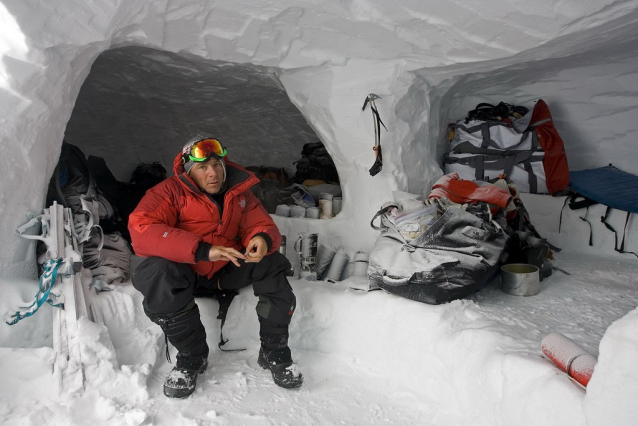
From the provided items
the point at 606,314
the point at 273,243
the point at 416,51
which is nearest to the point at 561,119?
the point at 416,51

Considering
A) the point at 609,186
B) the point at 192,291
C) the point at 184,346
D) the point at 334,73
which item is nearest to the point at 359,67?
the point at 334,73

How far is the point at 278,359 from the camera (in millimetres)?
1905

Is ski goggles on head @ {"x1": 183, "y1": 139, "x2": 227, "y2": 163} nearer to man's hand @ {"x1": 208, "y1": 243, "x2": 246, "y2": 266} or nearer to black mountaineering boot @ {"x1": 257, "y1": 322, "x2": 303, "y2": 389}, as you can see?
man's hand @ {"x1": 208, "y1": 243, "x2": 246, "y2": 266}

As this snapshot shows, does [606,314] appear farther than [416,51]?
No

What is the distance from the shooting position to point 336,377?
76.2 inches

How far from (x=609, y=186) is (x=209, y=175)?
2.62 meters

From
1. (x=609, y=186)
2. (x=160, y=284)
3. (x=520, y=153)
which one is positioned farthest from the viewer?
(x=520, y=153)

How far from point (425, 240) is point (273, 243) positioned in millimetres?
701

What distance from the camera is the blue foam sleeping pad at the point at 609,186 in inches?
114

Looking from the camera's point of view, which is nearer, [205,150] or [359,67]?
[205,150]

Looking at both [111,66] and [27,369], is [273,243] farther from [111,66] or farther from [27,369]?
[111,66]

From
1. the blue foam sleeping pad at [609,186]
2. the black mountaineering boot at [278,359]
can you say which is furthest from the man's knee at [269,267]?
the blue foam sleeping pad at [609,186]

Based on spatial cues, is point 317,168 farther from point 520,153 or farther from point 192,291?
point 192,291

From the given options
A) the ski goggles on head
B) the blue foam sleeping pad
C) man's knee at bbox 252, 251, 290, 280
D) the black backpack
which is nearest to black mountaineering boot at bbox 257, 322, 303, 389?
man's knee at bbox 252, 251, 290, 280
